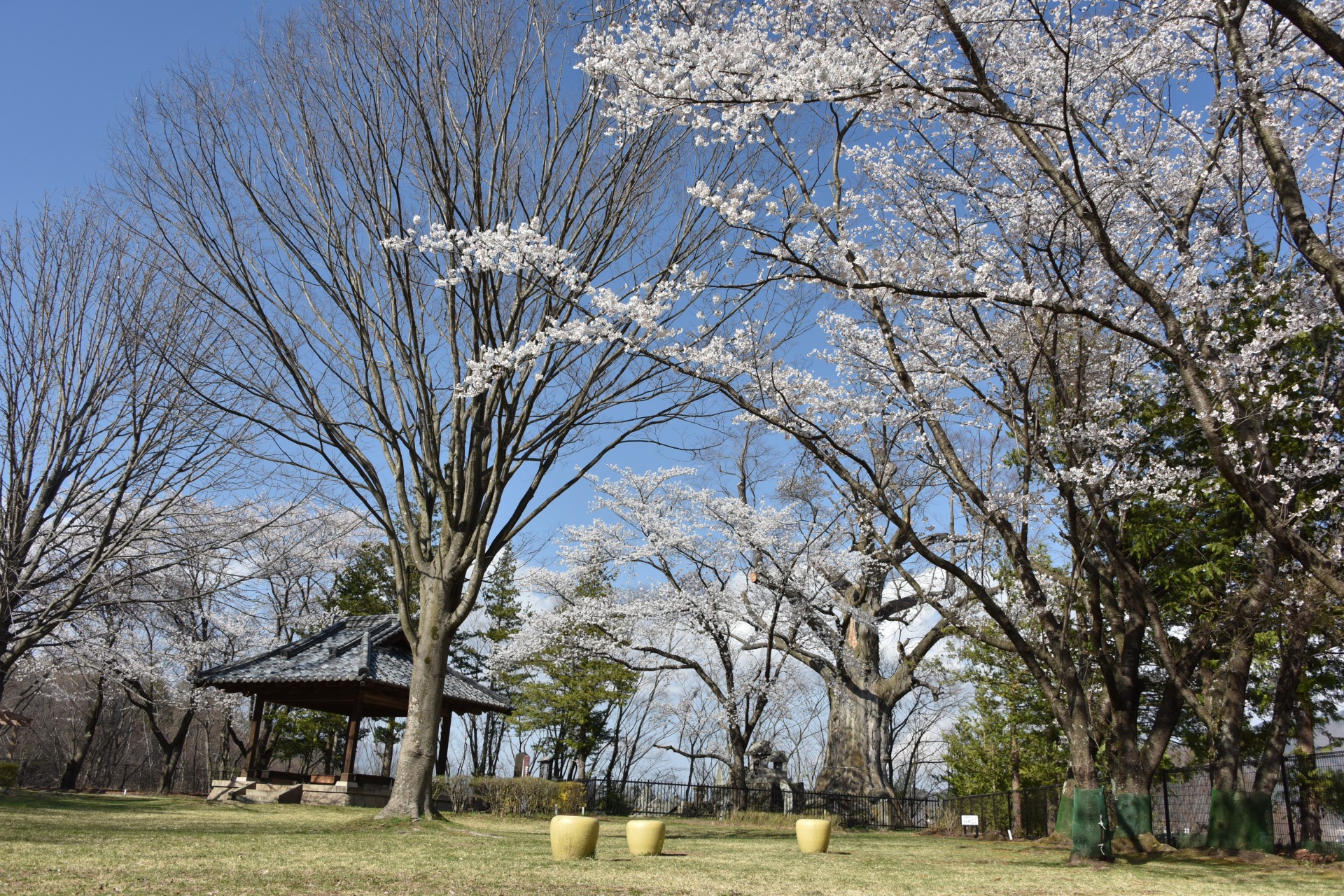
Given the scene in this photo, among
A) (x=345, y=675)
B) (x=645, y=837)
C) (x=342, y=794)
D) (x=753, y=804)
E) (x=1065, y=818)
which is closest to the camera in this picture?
(x=645, y=837)

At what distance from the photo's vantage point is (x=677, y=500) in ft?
82.1

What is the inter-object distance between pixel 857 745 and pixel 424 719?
1445 centimetres

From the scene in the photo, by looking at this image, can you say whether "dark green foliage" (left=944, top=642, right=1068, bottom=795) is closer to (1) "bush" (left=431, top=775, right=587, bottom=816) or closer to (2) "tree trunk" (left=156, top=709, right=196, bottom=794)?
(1) "bush" (left=431, top=775, right=587, bottom=816)

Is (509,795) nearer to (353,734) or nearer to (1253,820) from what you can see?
(353,734)

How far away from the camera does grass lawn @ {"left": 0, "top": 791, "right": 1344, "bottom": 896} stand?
527cm

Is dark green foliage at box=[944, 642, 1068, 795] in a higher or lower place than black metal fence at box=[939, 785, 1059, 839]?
higher

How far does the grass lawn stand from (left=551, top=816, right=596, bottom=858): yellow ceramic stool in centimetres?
21

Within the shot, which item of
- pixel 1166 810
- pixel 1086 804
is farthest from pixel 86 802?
pixel 1166 810

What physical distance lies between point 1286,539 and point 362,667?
1594cm

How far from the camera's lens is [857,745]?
21.6 meters

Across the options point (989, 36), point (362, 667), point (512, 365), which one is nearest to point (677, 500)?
point (362, 667)

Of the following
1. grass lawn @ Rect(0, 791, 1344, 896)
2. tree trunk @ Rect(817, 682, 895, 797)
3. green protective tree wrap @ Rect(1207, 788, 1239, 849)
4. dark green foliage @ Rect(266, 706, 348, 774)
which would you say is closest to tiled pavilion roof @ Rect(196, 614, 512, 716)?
grass lawn @ Rect(0, 791, 1344, 896)

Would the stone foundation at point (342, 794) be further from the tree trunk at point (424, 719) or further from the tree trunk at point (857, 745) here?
the tree trunk at point (857, 745)

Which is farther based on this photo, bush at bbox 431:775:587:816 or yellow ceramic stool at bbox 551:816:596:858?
bush at bbox 431:775:587:816
